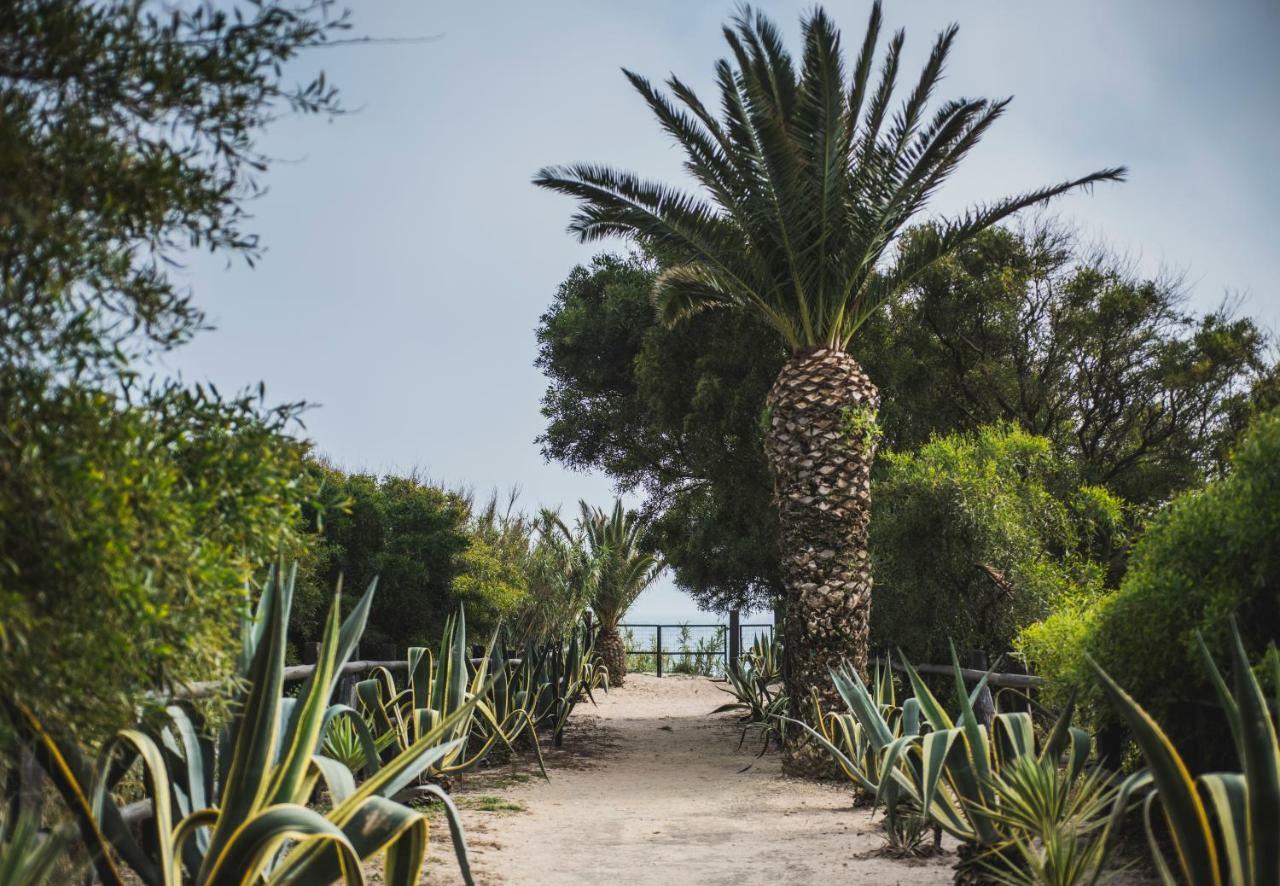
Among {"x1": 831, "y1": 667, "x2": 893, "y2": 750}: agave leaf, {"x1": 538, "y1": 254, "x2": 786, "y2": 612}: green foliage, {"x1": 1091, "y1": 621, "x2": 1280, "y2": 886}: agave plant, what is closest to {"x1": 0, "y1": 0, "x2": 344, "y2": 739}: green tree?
{"x1": 1091, "y1": 621, "x2": 1280, "y2": 886}: agave plant

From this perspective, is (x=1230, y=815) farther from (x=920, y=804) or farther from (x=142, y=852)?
(x=142, y=852)

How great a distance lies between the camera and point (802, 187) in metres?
9.04

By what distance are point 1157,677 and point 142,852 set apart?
3.14 meters

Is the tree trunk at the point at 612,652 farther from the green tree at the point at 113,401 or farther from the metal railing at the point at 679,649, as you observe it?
the green tree at the point at 113,401

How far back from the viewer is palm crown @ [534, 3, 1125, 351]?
9.10 metres

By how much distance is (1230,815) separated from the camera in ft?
7.52

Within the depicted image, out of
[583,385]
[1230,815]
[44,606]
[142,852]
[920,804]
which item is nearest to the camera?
[44,606]

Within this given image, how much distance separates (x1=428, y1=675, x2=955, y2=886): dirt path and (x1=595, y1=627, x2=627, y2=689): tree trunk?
10058 mm

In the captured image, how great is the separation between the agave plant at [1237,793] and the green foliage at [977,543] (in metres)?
7.17

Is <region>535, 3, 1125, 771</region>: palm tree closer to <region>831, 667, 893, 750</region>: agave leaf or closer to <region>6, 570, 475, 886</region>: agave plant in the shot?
<region>831, 667, 893, 750</region>: agave leaf

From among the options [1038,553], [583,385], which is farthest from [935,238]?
[583,385]

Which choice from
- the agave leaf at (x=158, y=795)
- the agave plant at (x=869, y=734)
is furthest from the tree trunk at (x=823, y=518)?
the agave leaf at (x=158, y=795)

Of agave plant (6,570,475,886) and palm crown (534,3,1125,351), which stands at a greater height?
palm crown (534,3,1125,351)

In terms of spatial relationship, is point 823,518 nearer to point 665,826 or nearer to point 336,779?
point 665,826
